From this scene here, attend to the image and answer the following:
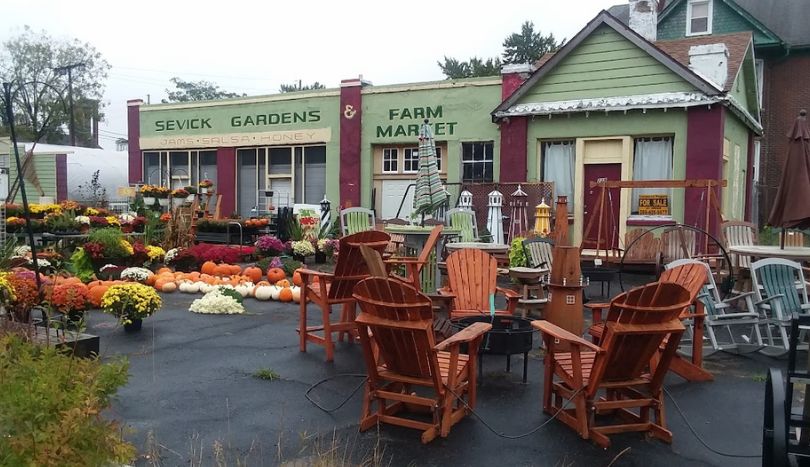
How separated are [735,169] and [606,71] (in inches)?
170

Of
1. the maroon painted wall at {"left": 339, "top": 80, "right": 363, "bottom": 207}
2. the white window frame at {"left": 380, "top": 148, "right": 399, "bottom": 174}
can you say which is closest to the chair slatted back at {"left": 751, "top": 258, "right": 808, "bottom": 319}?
the white window frame at {"left": 380, "top": 148, "right": 399, "bottom": 174}

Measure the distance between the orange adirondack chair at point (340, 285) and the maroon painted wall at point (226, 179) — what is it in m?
14.1

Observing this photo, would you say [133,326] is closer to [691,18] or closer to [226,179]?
[226,179]

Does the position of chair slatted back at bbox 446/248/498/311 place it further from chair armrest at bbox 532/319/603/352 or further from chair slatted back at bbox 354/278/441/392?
chair slatted back at bbox 354/278/441/392

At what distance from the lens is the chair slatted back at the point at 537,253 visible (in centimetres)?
891

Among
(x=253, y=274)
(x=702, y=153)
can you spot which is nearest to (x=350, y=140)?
(x=253, y=274)

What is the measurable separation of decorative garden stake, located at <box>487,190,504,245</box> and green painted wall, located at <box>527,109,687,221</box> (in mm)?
1078

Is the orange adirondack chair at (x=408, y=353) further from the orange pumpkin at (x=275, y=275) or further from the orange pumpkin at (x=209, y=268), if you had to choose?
the orange pumpkin at (x=209, y=268)

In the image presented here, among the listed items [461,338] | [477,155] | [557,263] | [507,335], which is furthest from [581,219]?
[461,338]

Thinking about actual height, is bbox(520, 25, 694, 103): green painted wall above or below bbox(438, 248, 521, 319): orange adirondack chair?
above

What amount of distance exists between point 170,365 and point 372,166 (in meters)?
12.2

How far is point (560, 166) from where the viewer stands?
14336 mm

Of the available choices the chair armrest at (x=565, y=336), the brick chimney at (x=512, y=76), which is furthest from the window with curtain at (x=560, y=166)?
the chair armrest at (x=565, y=336)

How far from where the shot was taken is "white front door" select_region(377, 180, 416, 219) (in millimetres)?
16781
